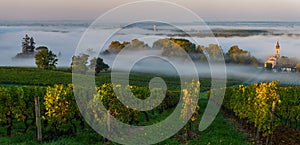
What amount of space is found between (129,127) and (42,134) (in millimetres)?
3838

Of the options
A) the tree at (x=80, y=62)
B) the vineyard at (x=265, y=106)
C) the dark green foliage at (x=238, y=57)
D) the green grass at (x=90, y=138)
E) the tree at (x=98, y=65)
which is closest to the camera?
the green grass at (x=90, y=138)

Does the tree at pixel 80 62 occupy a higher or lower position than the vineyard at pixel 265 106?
higher

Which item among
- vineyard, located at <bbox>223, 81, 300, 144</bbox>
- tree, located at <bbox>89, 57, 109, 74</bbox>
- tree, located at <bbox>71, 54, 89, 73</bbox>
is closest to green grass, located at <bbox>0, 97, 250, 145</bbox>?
vineyard, located at <bbox>223, 81, 300, 144</bbox>

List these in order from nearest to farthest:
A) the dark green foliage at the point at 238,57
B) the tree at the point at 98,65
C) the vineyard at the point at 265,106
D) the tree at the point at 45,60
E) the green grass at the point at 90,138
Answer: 1. the green grass at the point at 90,138
2. the vineyard at the point at 265,106
3. the tree at the point at 98,65
4. the tree at the point at 45,60
5. the dark green foliage at the point at 238,57

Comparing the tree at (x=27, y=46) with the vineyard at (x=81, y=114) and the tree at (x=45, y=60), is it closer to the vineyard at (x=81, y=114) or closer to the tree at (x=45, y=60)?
the tree at (x=45, y=60)

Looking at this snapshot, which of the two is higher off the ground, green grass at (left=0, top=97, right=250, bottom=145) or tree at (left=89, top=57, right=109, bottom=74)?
tree at (left=89, top=57, right=109, bottom=74)

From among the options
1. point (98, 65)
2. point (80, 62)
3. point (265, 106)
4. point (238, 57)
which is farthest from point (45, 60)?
point (265, 106)

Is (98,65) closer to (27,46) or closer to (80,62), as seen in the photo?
(80,62)

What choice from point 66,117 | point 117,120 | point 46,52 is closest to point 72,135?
point 66,117

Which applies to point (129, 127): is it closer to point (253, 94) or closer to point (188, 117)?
point (188, 117)

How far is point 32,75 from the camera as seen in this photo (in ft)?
166

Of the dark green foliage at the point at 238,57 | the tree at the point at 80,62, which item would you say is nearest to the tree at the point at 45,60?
the tree at the point at 80,62

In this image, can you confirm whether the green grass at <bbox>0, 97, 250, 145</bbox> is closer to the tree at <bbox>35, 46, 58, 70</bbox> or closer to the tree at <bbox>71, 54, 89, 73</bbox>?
the tree at <bbox>71, 54, 89, 73</bbox>

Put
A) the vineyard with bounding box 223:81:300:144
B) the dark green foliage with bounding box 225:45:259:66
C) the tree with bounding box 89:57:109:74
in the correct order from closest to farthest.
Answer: the vineyard with bounding box 223:81:300:144, the tree with bounding box 89:57:109:74, the dark green foliage with bounding box 225:45:259:66
